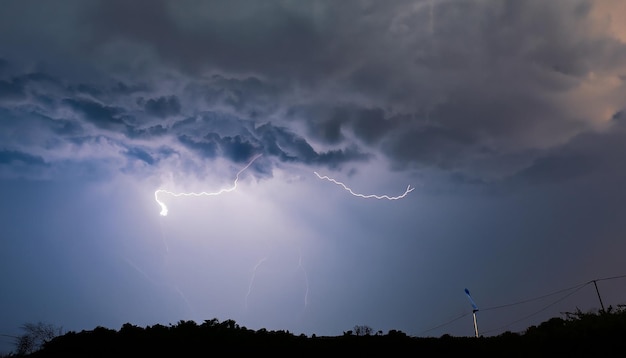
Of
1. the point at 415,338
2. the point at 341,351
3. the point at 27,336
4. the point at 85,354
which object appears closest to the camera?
the point at 85,354

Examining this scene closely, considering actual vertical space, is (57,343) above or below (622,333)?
below

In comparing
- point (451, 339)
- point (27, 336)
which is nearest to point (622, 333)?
point (451, 339)

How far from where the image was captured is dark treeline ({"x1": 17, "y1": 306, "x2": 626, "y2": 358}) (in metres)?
16.6

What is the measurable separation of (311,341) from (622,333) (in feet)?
43.5

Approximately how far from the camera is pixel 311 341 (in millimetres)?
18375

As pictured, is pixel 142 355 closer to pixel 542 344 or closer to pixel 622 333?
pixel 542 344

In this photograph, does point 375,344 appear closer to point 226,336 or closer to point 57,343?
point 226,336

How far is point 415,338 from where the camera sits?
62.0ft

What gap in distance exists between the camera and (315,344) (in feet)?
59.3

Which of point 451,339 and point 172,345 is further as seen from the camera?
point 451,339

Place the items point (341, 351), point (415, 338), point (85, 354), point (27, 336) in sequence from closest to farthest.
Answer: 1. point (85, 354)
2. point (341, 351)
3. point (415, 338)
4. point (27, 336)

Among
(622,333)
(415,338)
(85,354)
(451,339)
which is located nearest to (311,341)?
(415,338)

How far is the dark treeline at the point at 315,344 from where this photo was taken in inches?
655

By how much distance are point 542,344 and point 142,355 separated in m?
17.6
